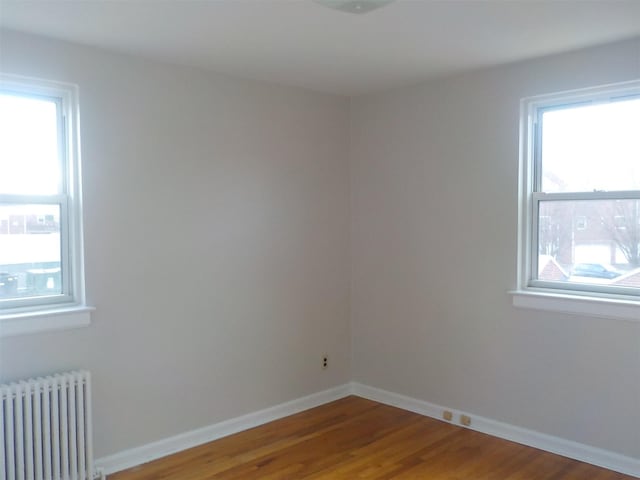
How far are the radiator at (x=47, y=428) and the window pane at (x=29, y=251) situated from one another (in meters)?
0.53

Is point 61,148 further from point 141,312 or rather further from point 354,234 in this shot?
point 354,234

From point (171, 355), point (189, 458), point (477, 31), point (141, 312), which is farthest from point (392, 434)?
point (477, 31)

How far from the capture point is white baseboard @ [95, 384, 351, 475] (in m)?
3.30

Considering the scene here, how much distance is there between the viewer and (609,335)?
10.7ft

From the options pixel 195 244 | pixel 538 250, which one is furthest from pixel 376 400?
pixel 195 244

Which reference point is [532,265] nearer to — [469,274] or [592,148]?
[469,274]

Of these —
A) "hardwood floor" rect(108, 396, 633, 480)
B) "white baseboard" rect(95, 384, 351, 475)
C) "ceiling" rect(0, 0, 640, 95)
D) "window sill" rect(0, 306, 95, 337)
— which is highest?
"ceiling" rect(0, 0, 640, 95)

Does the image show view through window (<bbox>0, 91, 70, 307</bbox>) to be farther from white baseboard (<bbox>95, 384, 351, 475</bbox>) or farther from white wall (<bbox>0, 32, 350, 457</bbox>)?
white baseboard (<bbox>95, 384, 351, 475</bbox>)

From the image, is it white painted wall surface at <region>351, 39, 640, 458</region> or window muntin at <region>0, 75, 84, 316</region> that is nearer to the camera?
window muntin at <region>0, 75, 84, 316</region>

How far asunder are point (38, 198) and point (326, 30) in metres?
1.86

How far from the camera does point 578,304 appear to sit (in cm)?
334

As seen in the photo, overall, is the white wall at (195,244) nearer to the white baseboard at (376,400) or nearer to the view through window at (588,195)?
the white baseboard at (376,400)

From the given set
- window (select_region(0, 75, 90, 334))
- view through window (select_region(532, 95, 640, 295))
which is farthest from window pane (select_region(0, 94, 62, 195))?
view through window (select_region(532, 95, 640, 295))

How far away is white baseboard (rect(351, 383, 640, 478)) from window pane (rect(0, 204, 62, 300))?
8.75ft
